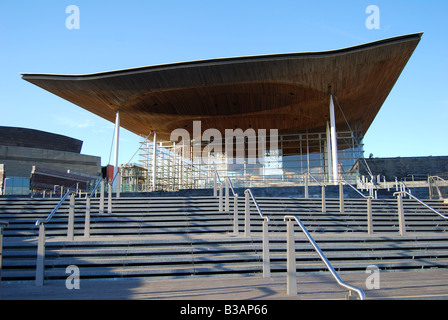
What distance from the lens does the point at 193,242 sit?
25.2 feet

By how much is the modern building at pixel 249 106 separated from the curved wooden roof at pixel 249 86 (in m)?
0.05

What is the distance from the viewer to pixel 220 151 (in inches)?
1241

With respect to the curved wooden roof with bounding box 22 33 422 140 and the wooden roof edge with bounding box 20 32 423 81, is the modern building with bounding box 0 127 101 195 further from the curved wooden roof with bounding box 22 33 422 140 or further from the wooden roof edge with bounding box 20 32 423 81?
the wooden roof edge with bounding box 20 32 423 81

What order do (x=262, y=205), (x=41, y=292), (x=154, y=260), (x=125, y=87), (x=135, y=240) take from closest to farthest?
1. (x=41, y=292)
2. (x=154, y=260)
3. (x=135, y=240)
4. (x=262, y=205)
5. (x=125, y=87)

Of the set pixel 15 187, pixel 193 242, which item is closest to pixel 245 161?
pixel 15 187

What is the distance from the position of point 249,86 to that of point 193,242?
1373 cm

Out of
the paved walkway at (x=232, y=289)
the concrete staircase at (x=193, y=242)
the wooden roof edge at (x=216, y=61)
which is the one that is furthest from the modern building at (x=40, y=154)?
the paved walkway at (x=232, y=289)

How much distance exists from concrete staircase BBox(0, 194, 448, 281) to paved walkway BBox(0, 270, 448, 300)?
51 centimetres

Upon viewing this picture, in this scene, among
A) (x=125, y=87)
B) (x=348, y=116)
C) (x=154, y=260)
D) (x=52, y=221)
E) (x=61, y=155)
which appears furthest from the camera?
(x=61, y=155)

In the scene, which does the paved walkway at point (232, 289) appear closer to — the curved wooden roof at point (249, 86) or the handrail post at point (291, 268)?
the handrail post at point (291, 268)

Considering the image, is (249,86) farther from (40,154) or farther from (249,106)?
(40,154)
